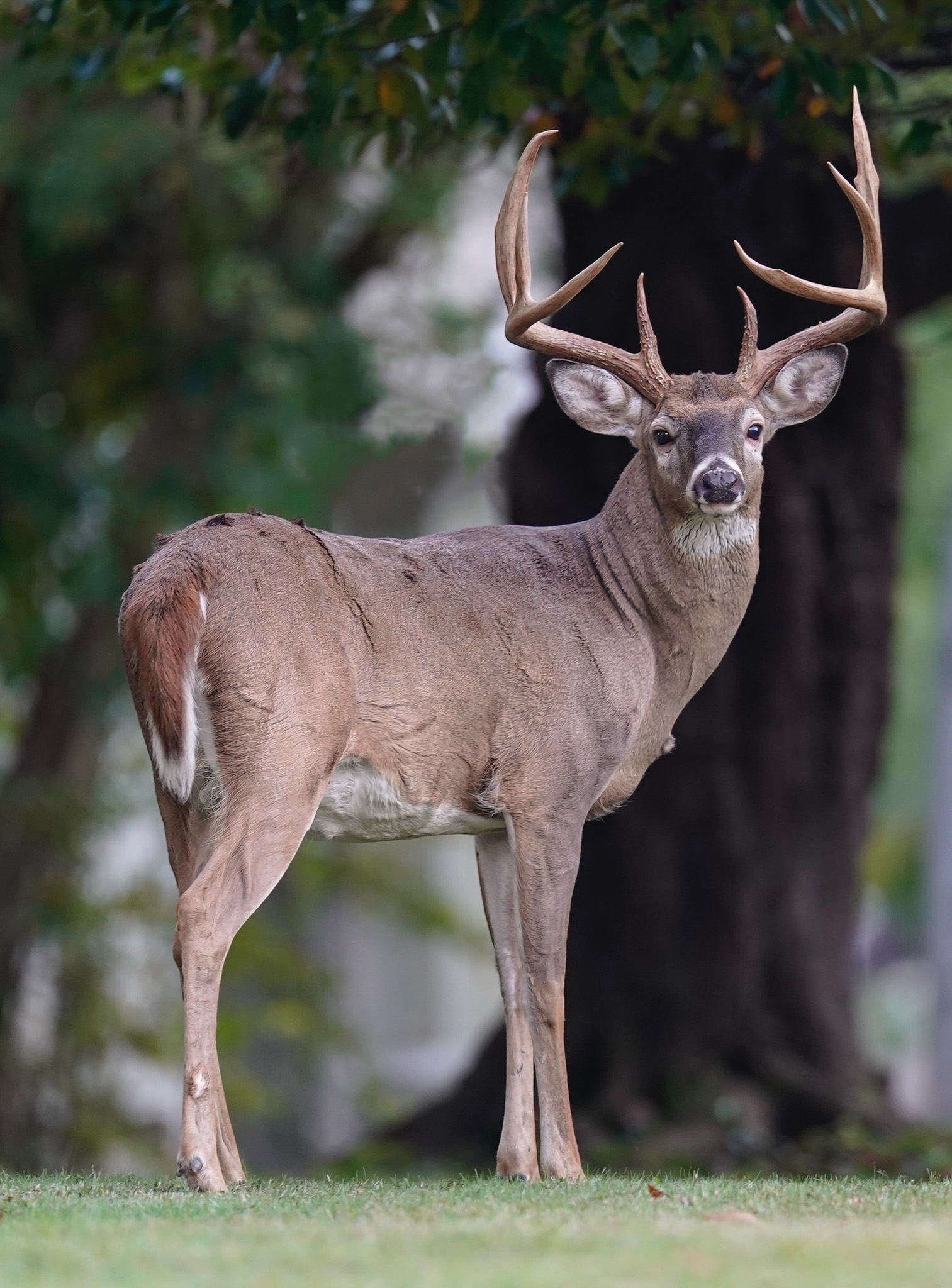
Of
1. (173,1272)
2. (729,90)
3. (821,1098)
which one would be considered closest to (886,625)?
(821,1098)

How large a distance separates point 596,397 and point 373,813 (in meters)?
1.64

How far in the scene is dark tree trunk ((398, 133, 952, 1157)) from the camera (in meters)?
9.58

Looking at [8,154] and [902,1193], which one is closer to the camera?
[902,1193]

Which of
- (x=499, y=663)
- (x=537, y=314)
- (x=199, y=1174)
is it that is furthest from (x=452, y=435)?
(x=199, y=1174)

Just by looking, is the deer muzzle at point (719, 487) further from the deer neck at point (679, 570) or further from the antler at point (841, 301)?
the antler at point (841, 301)

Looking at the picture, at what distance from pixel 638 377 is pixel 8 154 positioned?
627 cm

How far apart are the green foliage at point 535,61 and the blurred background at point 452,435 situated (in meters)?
0.02

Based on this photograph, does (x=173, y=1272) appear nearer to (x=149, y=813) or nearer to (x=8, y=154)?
(x=8, y=154)

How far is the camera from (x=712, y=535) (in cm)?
635

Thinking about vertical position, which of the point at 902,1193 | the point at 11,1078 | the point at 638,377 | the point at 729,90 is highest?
the point at 729,90

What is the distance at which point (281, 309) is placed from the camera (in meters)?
11.9

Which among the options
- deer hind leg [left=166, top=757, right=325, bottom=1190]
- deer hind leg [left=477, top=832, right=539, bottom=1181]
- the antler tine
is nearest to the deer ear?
the antler tine

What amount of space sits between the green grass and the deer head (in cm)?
223

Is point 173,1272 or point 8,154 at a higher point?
point 8,154
